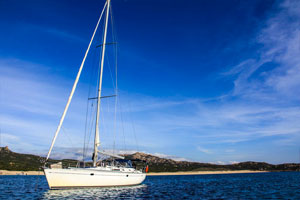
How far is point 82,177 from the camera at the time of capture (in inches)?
1088

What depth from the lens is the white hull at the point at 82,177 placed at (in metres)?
26.2

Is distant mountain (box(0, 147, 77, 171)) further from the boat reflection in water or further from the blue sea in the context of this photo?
the boat reflection in water

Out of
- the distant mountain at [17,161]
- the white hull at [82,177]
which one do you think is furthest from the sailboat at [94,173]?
the distant mountain at [17,161]

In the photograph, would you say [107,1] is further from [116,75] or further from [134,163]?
[134,163]

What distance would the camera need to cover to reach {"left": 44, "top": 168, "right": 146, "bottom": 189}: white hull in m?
26.2

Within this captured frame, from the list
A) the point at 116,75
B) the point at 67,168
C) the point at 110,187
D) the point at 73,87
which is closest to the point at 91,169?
the point at 67,168

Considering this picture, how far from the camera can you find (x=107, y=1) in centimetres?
3722

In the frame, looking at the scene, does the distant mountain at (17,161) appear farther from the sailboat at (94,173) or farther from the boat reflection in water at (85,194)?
the boat reflection in water at (85,194)

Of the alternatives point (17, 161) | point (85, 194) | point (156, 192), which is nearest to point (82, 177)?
point (85, 194)

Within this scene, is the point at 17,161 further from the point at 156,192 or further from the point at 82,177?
the point at 156,192

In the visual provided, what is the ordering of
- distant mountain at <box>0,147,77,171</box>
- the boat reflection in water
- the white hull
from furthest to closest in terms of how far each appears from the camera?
distant mountain at <box>0,147,77,171</box> → the white hull → the boat reflection in water

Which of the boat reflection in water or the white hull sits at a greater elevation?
the white hull

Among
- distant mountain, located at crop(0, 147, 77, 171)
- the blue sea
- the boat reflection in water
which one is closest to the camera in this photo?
the boat reflection in water

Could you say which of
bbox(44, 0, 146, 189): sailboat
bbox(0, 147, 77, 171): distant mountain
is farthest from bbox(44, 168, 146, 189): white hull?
bbox(0, 147, 77, 171): distant mountain
